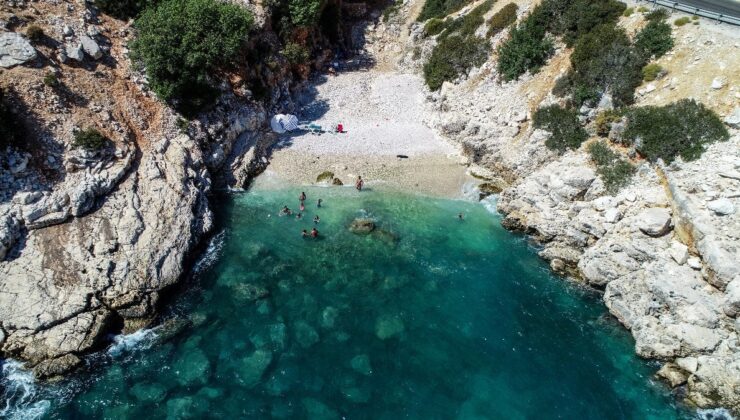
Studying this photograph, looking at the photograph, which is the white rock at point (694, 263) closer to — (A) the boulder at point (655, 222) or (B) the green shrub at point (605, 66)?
(A) the boulder at point (655, 222)

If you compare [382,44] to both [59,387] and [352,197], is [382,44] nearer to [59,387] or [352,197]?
[352,197]

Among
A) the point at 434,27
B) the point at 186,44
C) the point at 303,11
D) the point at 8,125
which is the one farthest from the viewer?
the point at 434,27

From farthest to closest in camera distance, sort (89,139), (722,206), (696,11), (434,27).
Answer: (434,27) → (696,11) → (89,139) → (722,206)

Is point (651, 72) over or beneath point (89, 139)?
beneath

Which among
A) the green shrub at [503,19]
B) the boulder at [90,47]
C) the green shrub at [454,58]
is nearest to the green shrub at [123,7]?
the boulder at [90,47]

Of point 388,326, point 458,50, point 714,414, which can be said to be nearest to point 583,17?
point 458,50

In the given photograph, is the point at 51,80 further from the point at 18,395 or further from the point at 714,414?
the point at 714,414

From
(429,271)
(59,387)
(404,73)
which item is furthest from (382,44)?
(59,387)
